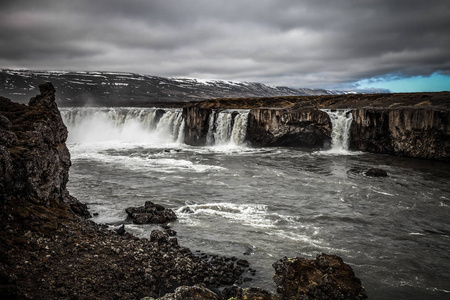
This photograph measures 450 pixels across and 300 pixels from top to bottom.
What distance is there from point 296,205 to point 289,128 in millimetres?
25667

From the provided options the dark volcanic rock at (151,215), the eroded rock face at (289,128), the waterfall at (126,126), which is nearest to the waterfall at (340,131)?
the eroded rock face at (289,128)

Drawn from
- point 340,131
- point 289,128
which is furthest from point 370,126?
point 289,128

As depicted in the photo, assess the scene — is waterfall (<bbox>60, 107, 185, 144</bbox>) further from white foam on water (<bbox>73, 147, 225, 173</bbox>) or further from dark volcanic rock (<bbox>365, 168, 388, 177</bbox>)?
dark volcanic rock (<bbox>365, 168, 388, 177</bbox>)

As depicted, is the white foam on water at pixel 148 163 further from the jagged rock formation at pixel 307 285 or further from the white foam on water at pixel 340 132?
the jagged rock formation at pixel 307 285

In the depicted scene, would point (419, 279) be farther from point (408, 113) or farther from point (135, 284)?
point (408, 113)

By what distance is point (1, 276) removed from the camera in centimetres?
653

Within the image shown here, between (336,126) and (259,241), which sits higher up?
(336,126)

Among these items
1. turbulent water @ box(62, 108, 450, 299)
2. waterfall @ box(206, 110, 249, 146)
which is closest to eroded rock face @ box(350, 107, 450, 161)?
turbulent water @ box(62, 108, 450, 299)

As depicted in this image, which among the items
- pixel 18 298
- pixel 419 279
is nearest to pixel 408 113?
pixel 419 279

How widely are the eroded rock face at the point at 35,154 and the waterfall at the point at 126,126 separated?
34310mm

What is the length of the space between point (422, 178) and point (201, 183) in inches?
712

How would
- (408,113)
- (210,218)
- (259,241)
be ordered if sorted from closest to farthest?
(259,241) < (210,218) < (408,113)

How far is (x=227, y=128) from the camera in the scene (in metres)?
45.2

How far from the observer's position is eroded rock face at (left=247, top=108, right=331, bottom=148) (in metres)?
40.3
